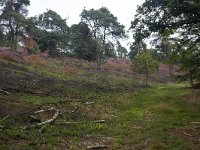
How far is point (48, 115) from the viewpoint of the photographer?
22.7 m

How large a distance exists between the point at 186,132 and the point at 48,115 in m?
8.57

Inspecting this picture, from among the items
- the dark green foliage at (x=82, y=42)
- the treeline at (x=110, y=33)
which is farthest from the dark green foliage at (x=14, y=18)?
the dark green foliage at (x=82, y=42)

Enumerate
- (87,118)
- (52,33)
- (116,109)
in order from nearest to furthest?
(87,118) < (116,109) < (52,33)

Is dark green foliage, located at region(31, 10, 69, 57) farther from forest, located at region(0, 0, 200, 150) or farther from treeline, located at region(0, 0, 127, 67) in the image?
forest, located at region(0, 0, 200, 150)

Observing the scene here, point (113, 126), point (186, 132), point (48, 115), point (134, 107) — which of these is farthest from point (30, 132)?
point (134, 107)

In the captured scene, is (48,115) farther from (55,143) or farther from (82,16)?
(82,16)

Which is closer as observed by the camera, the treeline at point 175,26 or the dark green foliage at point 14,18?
the treeline at point 175,26

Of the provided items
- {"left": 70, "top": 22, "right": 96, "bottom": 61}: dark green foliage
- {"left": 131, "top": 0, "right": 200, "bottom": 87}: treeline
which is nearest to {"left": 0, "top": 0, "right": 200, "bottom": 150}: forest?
{"left": 131, "top": 0, "right": 200, "bottom": 87}: treeline

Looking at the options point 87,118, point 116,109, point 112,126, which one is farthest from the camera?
point 116,109

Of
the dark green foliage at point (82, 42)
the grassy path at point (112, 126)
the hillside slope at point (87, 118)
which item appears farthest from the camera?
the dark green foliage at point (82, 42)

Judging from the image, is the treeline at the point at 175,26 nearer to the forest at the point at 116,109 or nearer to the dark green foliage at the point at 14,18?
the forest at the point at 116,109

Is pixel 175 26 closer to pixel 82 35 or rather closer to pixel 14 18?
pixel 14 18

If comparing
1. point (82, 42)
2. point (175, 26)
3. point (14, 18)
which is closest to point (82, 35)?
point (82, 42)

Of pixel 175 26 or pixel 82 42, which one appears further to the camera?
pixel 82 42
